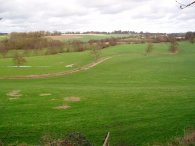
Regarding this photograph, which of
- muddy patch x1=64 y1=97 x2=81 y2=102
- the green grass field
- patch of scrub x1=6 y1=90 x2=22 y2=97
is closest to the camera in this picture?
the green grass field

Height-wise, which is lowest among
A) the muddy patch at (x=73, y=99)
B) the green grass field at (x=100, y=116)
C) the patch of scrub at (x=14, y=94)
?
the patch of scrub at (x=14, y=94)

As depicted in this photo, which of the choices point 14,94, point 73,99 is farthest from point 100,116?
point 14,94

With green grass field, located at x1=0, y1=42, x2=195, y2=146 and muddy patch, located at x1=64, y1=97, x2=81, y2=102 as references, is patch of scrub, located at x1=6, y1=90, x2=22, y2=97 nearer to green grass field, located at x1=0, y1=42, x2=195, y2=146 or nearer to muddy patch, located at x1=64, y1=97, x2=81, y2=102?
→ green grass field, located at x1=0, y1=42, x2=195, y2=146

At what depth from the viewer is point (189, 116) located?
90.8 feet

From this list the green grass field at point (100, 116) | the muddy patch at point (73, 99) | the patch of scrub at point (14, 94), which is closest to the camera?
the green grass field at point (100, 116)

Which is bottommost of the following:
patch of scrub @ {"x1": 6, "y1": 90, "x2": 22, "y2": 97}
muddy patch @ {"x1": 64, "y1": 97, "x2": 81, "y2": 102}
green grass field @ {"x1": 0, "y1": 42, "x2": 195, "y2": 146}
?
patch of scrub @ {"x1": 6, "y1": 90, "x2": 22, "y2": 97}

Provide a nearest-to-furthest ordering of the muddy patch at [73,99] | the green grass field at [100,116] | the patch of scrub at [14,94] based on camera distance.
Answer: the green grass field at [100,116] → the muddy patch at [73,99] → the patch of scrub at [14,94]

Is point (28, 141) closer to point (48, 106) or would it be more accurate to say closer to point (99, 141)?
point (99, 141)

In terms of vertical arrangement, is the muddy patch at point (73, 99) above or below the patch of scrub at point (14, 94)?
above

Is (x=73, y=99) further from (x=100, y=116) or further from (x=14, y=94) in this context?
(x=100, y=116)

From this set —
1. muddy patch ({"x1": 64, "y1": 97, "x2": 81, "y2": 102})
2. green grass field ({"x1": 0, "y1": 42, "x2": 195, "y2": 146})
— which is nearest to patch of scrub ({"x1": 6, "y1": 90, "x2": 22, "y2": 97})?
green grass field ({"x1": 0, "y1": 42, "x2": 195, "y2": 146})

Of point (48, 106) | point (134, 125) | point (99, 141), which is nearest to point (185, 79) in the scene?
point (48, 106)

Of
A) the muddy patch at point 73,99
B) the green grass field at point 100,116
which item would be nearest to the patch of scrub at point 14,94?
the green grass field at point 100,116

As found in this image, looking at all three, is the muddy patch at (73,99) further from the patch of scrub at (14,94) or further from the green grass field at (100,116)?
the patch of scrub at (14,94)
